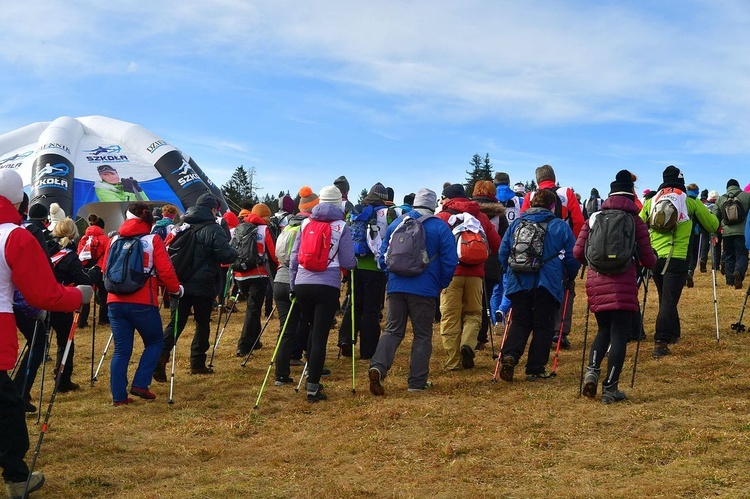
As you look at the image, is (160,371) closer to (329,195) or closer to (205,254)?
(205,254)

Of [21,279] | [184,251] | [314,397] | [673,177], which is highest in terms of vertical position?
[673,177]

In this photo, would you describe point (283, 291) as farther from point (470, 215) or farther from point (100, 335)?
point (100, 335)

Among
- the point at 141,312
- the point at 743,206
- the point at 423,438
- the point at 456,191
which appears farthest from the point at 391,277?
the point at 743,206

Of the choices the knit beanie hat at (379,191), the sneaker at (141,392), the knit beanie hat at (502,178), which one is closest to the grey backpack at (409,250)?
the knit beanie hat at (379,191)

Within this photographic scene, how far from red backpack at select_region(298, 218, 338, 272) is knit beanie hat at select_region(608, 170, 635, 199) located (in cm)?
296

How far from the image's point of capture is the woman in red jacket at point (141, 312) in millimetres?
8094

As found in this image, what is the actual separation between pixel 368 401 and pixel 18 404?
3707 mm

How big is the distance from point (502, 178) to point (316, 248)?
16.2ft

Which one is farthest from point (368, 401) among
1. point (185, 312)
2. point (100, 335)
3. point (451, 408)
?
point (100, 335)

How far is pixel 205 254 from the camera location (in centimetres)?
932

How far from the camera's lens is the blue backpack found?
7.93 m

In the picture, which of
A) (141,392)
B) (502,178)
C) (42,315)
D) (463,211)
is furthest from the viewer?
(502,178)

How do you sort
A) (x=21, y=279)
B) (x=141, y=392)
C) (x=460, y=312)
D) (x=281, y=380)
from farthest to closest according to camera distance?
(x=460, y=312) < (x=281, y=380) < (x=141, y=392) < (x=21, y=279)

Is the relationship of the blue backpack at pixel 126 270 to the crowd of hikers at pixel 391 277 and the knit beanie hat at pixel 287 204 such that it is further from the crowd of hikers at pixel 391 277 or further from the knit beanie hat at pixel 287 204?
the knit beanie hat at pixel 287 204
